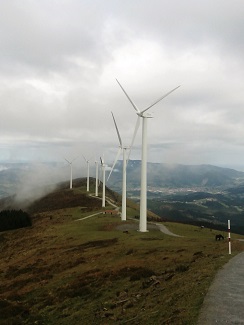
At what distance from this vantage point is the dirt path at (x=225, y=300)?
16922 millimetres

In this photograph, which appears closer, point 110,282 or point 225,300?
point 225,300

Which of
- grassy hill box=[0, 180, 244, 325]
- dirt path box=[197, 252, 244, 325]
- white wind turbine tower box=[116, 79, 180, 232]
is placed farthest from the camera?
white wind turbine tower box=[116, 79, 180, 232]

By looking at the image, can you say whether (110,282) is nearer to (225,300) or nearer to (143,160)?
(225,300)

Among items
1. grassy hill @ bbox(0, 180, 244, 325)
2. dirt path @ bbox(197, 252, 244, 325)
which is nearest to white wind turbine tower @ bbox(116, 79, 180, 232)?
grassy hill @ bbox(0, 180, 244, 325)

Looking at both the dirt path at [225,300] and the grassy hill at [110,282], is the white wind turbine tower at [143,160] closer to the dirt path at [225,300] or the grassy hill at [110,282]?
the grassy hill at [110,282]

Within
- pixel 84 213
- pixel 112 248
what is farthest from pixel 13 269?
pixel 84 213

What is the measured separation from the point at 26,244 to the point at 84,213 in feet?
140

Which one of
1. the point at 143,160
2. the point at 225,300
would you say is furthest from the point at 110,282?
the point at 143,160

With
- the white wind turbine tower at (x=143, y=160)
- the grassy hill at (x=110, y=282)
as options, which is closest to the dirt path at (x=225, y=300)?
the grassy hill at (x=110, y=282)

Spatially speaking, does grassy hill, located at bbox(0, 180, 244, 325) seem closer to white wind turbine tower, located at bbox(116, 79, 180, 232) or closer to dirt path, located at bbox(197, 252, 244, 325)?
dirt path, located at bbox(197, 252, 244, 325)

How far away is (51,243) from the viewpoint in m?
70.1

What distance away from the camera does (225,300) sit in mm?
19734

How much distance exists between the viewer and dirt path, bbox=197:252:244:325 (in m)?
16.9

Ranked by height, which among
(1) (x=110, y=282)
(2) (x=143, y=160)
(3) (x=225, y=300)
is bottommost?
(1) (x=110, y=282)
